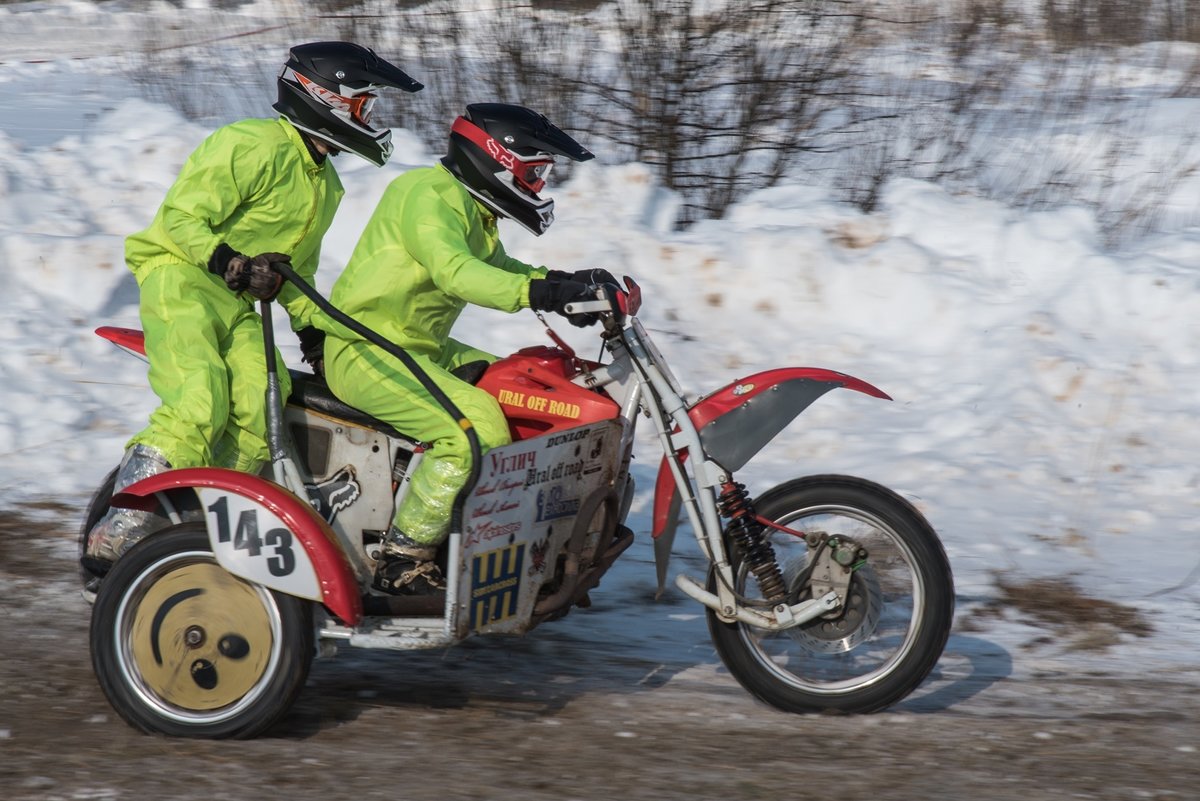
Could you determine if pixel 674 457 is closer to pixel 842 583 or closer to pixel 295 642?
pixel 842 583

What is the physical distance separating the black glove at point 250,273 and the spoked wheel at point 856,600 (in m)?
1.73

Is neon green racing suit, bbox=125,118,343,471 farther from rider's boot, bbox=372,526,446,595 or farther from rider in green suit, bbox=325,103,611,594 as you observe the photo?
rider's boot, bbox=372,526,446,595

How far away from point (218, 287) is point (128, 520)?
889 mm

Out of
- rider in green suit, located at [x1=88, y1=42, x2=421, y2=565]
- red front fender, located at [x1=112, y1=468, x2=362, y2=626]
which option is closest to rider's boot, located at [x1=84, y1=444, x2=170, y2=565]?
rider in green suit, located at [x1=88, y1=42, x2=421, y2=565]

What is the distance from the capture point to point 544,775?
4164mm

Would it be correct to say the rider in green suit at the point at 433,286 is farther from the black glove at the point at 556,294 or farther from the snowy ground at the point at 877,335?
the snowy ground at the point at 877,335

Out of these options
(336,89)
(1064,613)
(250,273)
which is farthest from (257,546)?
(1064,613)

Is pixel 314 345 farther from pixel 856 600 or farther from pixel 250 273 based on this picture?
pixel 856 600

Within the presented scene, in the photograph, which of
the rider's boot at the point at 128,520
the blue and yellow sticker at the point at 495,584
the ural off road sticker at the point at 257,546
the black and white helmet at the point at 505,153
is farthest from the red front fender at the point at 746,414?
the rider's boot at the point at 128,520

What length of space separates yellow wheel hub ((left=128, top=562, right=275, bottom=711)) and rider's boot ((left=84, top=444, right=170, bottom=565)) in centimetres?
35

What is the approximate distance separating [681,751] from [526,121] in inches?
83.7

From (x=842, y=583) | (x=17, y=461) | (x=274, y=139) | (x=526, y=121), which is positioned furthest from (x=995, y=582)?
(x=17, y=461)

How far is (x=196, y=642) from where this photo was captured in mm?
4523

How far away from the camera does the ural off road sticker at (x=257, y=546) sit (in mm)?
4438
